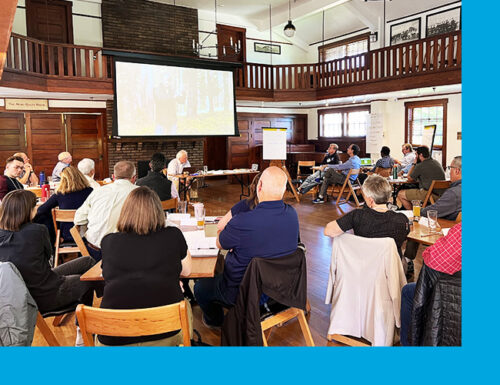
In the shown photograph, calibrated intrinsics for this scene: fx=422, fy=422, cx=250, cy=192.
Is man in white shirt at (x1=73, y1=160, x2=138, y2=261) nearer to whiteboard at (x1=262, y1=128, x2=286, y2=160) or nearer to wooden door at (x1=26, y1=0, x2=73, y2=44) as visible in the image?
whiteboard at (x1=262, y1=128, x2=286, y2=160)

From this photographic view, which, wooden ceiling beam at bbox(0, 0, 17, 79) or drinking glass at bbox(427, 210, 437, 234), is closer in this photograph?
wooden ceiling beam at bbox(0, 0, 17, 79)

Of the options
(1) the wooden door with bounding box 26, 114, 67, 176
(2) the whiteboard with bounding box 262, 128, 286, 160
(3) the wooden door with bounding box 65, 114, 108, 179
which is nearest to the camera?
(2) the whiteboard with bounding box 262, 128, 286, 160

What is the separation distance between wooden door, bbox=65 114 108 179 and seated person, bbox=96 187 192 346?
9590 millimetres

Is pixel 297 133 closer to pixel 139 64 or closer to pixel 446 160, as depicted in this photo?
pixel 446 160

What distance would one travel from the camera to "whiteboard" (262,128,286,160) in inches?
360

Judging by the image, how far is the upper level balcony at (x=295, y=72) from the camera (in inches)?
332

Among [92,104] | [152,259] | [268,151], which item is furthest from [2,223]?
[92,104]

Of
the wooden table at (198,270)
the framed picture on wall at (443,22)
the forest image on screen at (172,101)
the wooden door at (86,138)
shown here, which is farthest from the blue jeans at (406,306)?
the wooden door at (86,138)

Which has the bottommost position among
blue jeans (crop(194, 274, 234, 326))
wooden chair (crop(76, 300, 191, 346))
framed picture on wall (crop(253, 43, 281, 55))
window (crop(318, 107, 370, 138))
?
blue jeans (crop(194, 274, 234, 326))

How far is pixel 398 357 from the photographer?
0.68 m

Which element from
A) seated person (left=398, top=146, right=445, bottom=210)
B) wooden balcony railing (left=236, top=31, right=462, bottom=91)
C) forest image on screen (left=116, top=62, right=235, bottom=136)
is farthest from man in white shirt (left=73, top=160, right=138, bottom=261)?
wooden balcony railing (left=236, top=31, right=462, bottom=91)

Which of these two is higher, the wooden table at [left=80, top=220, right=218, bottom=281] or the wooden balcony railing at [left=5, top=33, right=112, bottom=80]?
the wooden balcony railing at [left=5, top=33, right=112, bottom=80]

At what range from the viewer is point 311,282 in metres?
4.08

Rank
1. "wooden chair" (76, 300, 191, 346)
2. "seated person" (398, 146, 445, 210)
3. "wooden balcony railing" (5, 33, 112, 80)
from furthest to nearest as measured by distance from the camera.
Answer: "wooden balcony railing" (5, 33, 112, 80) < "seated person" (398, 146, 445, 210) < "wooden chair" (76, 300, 191, 346)
